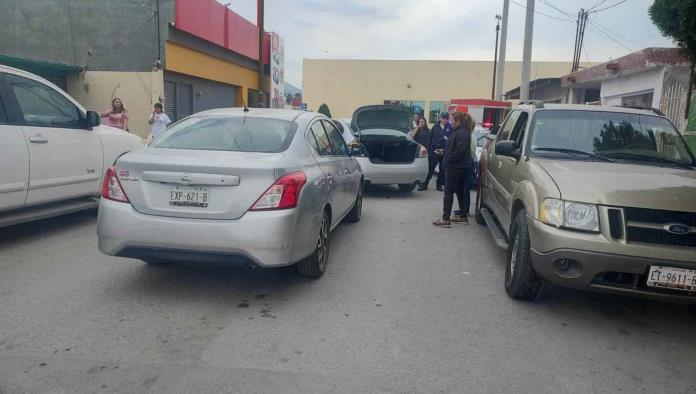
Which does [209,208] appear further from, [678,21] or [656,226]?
[678,21]

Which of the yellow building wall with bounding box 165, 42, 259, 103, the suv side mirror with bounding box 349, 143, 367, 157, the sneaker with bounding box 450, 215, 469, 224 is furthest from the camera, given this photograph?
the yellow building wall with bounding box 165, 42, 259, 103

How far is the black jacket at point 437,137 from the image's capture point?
11.3 meters

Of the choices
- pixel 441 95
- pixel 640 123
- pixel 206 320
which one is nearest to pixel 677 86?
pixel 640 123

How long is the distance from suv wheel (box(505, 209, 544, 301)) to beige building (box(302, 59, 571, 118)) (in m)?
42.5

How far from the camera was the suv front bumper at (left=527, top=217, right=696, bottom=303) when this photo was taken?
148 inches

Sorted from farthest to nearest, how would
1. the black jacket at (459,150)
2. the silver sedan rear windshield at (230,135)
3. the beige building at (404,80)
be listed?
the beige building at (404,80) < the black jacket at (459,150) < the silver sedan rear windshield at (230,135)

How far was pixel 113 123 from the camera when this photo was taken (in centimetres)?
1123

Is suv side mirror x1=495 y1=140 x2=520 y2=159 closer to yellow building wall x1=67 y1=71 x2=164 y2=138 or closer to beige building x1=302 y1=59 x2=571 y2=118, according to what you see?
yellow building wall x1=67 y1=71 x2=164 y2=138

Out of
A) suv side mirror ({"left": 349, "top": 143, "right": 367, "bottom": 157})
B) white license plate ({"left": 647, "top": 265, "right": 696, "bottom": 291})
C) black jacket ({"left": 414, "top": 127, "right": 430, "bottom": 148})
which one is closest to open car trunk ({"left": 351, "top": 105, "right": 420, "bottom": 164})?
black jacket ({"left": 414, "top": 127, "right": 430, "bottom": 148})

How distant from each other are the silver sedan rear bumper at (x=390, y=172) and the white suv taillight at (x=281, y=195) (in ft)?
19.4

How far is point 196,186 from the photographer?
4.11 metres

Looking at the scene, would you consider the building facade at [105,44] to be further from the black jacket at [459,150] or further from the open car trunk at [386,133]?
the black jacket at [459,150]

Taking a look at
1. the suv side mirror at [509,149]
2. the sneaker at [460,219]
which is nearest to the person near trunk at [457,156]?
the sneaker at [460,219]

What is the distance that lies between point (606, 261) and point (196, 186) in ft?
10.1
